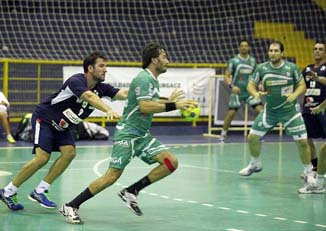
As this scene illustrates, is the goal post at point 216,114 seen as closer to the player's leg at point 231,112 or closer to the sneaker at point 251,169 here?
the player's leg at point 231,112

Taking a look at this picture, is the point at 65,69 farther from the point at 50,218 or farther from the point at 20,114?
the point at 50,218

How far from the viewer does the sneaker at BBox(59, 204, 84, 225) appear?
27.8ft

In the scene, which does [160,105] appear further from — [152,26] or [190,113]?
[152,26]

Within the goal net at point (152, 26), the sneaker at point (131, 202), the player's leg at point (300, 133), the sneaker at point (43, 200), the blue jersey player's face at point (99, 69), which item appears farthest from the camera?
the goal net at point (152, 26)

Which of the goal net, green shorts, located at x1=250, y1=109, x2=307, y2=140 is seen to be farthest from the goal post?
green shorts, located at x1=250, y1=109, x2=307, y2=140

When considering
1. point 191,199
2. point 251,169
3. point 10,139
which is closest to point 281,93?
point 251,169

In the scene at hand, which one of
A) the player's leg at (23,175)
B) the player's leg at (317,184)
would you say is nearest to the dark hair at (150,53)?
the player's leg at (23,175)

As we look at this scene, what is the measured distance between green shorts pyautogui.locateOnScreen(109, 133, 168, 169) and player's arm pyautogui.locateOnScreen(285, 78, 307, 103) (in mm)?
3404

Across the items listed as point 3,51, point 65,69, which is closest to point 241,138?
point 65,69

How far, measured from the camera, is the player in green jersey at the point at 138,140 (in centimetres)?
852

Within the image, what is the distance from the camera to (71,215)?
8.52 meters

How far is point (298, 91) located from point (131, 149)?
3.90 m

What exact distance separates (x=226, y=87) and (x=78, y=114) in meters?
11.8

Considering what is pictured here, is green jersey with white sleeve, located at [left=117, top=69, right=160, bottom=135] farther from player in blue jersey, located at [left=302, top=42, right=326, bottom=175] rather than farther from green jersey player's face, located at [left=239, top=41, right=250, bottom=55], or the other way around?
green jersey player's face, located at [left=239, top=41, right=250, bottom=55]
